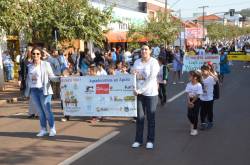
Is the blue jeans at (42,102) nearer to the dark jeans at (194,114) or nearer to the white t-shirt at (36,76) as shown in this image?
the white t-shirt at (36,76)

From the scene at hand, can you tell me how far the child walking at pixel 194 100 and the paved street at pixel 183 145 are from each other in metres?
0.24

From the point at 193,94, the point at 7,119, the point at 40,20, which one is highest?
the point at 40,20

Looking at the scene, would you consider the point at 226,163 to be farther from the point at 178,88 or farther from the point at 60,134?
the point at 178,88

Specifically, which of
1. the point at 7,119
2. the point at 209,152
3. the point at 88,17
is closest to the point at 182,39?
the point at 88,17

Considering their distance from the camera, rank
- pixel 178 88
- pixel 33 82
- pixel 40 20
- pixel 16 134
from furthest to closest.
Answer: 1. pixel 40 20
2. pixel 178 88
3. pixel 16 134
4. pixel 33 82

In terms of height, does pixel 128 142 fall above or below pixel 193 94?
below

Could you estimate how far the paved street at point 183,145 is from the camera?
7.40m

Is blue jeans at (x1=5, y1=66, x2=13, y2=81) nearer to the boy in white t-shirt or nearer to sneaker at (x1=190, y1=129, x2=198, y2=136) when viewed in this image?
the boy in white t-shirt

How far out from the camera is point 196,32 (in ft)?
200

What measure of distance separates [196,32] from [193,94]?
5233 cm

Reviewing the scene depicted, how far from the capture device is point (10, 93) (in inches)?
747

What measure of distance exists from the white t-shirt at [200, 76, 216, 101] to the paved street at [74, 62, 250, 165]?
658 millimetres

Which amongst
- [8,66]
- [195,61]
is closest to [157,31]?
[195,61]

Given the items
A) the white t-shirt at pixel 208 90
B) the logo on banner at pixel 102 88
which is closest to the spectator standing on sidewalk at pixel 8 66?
the logo on banner at pixel 102 88
